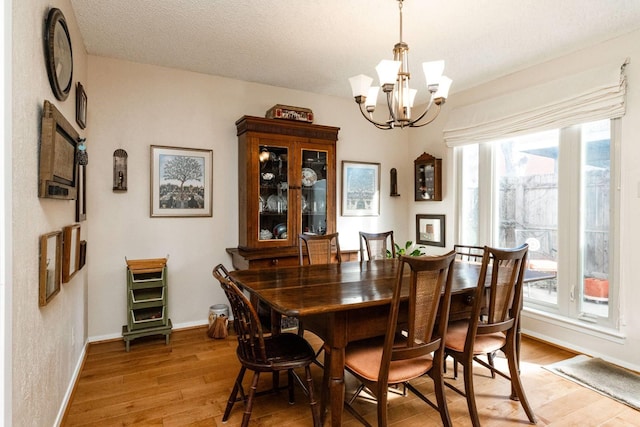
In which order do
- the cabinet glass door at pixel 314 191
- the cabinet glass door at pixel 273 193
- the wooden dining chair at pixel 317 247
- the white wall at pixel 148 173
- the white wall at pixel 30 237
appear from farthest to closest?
the cabinet glass door at pixel 314 191
the cabinet glass door at pixel 273 193
the white wall at pixel 148 173
the wooden dining chair at pixel 317 247
the white wall at pixel 30 237

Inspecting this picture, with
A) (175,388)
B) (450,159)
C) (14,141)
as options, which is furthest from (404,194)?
(14,141)

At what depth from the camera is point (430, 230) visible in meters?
4.50

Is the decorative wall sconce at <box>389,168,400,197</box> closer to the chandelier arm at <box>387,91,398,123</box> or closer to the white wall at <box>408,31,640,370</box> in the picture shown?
the white wall at <box>408,31,640,370</box>

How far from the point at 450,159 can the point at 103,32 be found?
3674mm

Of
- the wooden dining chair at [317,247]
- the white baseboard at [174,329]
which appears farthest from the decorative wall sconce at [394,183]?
the white baseboard at [174,329]

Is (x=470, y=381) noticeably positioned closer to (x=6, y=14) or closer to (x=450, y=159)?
(x=6, y=14)

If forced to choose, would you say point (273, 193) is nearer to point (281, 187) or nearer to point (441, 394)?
point (281, 187)

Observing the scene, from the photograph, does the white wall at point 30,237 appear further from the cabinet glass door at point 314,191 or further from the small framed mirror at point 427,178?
the small framed mirror at point 427,178

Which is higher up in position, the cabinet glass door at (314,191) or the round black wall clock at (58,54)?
the round black wall clock at (58,54)

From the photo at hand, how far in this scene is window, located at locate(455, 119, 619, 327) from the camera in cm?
291

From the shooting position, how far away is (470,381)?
1.95 metres

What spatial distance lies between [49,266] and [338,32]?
241 cm

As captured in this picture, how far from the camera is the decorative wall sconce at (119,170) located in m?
3.19

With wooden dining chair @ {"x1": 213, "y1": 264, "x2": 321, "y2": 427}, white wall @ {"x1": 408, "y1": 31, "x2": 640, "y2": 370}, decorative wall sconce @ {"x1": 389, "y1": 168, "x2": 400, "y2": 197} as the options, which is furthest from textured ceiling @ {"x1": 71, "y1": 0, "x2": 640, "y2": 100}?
wooden dining chair @ {"x1": 213, "y1": 264, "x2": 321, "y2": 427}
